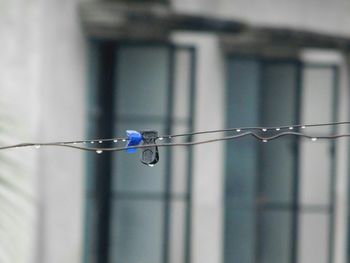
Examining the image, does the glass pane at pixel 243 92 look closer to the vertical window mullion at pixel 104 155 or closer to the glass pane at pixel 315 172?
the glass pane at pixel 315 172

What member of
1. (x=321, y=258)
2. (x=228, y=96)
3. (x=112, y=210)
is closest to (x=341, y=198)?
(x=321, y=258)

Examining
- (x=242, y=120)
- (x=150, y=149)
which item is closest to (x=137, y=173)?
(x=242, y=120)

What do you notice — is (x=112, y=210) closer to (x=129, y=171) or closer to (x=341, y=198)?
(x=129, y=171)

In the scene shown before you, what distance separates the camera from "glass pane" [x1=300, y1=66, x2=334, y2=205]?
1609 centimetres

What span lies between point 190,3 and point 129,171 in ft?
7.18

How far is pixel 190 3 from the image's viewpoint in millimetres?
14336

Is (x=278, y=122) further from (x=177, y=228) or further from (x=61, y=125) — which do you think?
(x=61, y=125)

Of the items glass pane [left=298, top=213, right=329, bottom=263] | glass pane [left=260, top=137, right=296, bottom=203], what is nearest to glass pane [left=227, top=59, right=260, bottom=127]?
glass pane [left=260, top=137, right=296, bottom=203]

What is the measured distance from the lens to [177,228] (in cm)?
1509

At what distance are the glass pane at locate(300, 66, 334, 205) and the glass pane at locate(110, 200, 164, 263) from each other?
2127 millimetres

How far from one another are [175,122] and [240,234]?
6.17ft

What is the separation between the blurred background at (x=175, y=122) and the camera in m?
13.0

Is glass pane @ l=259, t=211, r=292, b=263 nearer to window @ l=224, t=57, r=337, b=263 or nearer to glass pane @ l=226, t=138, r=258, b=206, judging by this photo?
window @ l=224, t=57, r=337, b=263

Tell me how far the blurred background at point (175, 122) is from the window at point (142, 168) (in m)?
0.01
